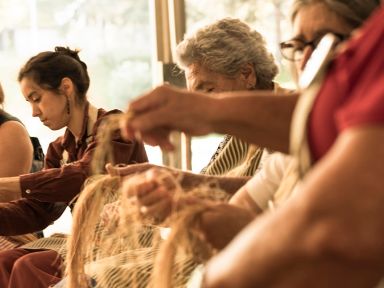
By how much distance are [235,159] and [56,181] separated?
0.66 meters

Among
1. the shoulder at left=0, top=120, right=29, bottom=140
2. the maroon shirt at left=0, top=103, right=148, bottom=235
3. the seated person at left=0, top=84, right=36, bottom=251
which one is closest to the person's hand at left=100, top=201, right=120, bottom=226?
the maroon shirt at left=0, top=103, right=148, bottom=235

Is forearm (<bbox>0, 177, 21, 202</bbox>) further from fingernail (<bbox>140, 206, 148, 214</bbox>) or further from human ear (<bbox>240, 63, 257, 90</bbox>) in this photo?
fingernail (<bbox>140, 206, 148, 214</bbox>)

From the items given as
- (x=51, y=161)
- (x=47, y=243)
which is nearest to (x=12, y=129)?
(x=51, y=161)

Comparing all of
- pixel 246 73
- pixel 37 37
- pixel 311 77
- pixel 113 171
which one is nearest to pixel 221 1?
pixel 37 37

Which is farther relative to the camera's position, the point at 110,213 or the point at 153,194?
the point at 110,213

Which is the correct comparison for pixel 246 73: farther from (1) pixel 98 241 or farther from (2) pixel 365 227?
(2) pixel 365 227

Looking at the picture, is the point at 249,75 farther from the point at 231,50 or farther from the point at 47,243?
the point at 47,243

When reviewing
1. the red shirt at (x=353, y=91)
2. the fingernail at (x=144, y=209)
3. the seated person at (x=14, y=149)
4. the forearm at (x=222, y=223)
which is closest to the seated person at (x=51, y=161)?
the seated person at (x=14, y=149)

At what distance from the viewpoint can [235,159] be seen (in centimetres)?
196

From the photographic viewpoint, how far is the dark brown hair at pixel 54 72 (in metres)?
2.69

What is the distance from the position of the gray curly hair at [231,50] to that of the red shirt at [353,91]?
52.0 inches

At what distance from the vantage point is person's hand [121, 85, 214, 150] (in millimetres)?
779

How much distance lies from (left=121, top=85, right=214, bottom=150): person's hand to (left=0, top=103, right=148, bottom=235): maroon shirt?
155cm

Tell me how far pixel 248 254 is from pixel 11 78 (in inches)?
134
